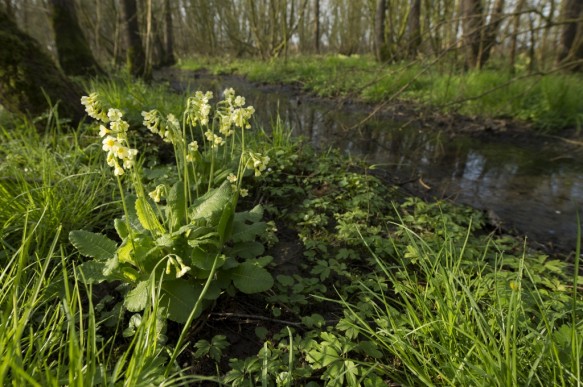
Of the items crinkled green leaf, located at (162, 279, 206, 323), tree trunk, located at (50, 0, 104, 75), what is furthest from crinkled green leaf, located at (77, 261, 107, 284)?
tree trunk, located at (50, 0, 104, 75)

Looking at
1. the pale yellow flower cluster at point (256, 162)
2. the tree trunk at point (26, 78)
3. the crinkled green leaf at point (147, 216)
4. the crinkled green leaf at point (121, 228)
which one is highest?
the tree trunk at point (26, 78)

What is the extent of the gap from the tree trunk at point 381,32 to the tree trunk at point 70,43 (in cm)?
831

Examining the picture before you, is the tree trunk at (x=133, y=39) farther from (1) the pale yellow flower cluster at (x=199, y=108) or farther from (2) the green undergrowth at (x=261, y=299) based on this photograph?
(1) the pale yellow flower cluster at (x=199, y=108)

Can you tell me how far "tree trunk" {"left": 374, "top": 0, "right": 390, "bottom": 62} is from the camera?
1091 cm

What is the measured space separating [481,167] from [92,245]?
4.21 metres

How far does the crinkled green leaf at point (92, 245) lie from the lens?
1.48 metres

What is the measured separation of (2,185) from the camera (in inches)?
76.9

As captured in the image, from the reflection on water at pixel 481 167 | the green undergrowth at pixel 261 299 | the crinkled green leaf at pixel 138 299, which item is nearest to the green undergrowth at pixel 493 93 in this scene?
the reflection on water at pixel 481 167

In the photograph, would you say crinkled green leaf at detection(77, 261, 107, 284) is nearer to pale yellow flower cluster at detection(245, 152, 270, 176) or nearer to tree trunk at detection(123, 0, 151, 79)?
pale yellow flower cluster at detection(245, 152, 270, 176)

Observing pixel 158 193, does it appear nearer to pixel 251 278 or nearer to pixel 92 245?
pixel 92 245

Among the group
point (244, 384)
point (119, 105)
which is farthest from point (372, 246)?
point (119, 105)

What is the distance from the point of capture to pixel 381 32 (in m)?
11.5

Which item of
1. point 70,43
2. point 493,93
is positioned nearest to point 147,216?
point 493,93

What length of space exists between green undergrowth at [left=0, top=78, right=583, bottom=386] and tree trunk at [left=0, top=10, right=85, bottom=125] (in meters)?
0.92
